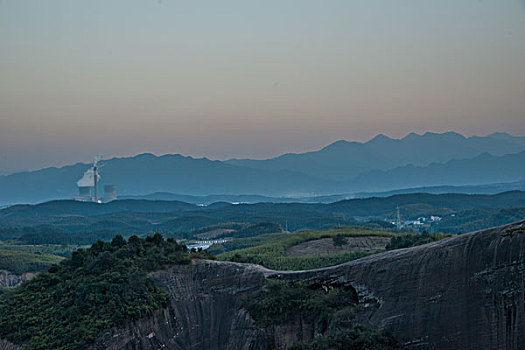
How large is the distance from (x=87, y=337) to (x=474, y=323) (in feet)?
55.4

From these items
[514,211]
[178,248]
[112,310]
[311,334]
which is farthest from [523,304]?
[514,211]

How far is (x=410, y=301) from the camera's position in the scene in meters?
21.7

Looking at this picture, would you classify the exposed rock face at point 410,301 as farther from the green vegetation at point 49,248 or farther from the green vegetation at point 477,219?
the green vegetation at point 477,219

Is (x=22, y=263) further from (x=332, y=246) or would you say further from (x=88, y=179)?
(x=88, y=179)

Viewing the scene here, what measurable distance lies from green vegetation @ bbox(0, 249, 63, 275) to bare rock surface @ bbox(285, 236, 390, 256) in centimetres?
3206

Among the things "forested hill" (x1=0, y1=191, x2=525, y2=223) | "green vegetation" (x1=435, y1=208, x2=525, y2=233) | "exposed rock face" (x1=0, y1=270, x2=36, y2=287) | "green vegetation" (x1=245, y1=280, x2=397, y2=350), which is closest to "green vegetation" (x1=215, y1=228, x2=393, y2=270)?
"green vegetation" (x1=245, y1=280, x2=397, y2=350)

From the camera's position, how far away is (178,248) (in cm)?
3484

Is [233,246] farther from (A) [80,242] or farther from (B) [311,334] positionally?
(B) [311,334]

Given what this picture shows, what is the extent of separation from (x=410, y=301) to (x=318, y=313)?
473cm

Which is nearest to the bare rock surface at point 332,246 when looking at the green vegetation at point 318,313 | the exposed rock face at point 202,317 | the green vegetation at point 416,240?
the green vegetation at point 416,240


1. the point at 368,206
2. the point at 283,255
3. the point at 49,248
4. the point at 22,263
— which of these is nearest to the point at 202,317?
the point at 283,255

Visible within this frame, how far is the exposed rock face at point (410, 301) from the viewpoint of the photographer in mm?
19266

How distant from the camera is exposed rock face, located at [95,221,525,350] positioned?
758 inches

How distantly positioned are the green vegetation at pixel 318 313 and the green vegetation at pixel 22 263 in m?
53.2
